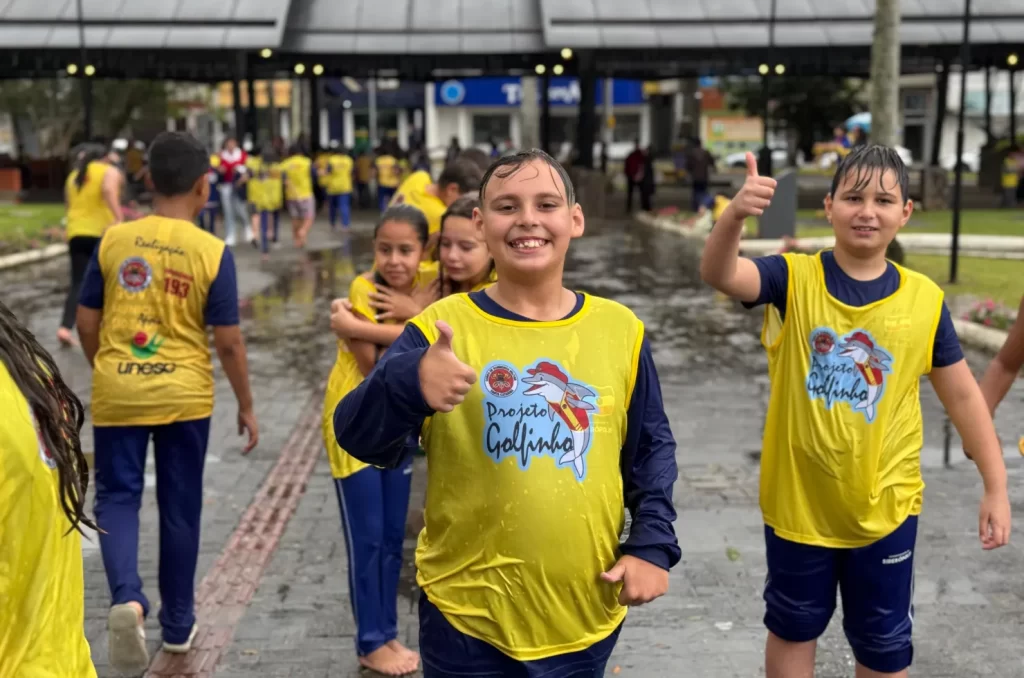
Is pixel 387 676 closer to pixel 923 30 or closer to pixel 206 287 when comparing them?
pixel 206 287

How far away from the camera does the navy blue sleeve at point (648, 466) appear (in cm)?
274

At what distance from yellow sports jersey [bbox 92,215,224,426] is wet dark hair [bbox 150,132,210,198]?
126mm

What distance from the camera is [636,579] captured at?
2670mm

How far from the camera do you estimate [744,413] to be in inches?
349

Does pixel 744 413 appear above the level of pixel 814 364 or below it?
below

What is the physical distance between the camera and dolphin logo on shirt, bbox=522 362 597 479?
2.65 metres

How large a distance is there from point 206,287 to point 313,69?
91.6 feet

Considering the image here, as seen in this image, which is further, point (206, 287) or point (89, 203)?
point (89, 203)

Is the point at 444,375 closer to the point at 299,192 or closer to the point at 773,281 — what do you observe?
the point at 773,281

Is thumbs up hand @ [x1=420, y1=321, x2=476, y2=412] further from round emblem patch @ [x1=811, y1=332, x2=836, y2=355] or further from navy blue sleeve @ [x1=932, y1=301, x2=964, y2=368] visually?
navy blue sleeve @ [x1=932, y1=301, x2=964, y2=368]

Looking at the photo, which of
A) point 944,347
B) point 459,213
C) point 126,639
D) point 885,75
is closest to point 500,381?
point 944,347

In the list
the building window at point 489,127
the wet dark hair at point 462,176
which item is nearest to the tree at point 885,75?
the wet dark hair at point 462,176

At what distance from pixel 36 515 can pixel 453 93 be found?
237 ft

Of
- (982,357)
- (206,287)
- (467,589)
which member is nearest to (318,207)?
(982,357)
